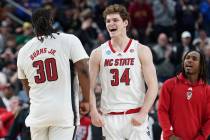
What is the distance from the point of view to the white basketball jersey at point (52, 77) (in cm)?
827

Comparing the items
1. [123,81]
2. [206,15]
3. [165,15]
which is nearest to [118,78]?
[123,81]

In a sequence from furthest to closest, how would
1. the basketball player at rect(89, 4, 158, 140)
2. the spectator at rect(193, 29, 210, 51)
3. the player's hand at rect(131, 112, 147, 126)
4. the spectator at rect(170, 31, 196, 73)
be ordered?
the spectator at rect(193, 29, 210, 51)
the spectator at rect(170, 31, 196, 73)
the basketball player at rect(89, 4, 158, 140)
the player's hand at rect(131, 112, 147, 126)

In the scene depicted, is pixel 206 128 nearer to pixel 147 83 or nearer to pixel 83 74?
pixel 147 83

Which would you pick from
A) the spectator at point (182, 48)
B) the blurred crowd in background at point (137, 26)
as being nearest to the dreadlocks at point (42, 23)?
the blurred crowd in background at point (137, 26)

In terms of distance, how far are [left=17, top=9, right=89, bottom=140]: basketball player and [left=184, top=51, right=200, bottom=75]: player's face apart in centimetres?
131

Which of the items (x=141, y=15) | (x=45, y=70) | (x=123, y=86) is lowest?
(x=123, y=86)

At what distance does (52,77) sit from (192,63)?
173 centimetres

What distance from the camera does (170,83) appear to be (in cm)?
899

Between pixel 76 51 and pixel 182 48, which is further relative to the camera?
pixel 182 48

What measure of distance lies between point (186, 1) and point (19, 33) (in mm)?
4163

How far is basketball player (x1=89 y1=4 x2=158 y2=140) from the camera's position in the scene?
28.2 ft

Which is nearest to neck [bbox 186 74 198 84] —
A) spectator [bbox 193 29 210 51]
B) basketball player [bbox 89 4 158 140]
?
basketball player [bbox 89 4 158 140]

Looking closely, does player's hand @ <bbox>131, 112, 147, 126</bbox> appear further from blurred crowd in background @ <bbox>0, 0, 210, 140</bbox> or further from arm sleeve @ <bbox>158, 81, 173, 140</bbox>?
blurred crowd in background @ <bbox>0, 0, 210, 140</bbox>

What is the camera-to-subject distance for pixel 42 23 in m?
8.38
